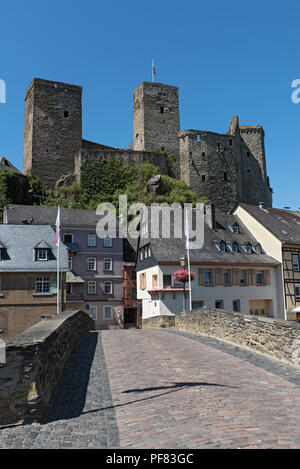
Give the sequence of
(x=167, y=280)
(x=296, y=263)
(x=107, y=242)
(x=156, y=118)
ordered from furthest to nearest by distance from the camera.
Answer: (x=156, y=118), (x=107, y=242), (x=296, y=263), (x=167, y=280)

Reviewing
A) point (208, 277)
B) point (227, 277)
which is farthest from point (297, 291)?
point (208, 277)

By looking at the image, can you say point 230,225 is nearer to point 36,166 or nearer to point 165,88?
point 36,166

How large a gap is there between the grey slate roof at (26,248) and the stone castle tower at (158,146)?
2694 centimetres

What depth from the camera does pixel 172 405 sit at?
7.00 meters

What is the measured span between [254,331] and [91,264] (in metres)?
30.5

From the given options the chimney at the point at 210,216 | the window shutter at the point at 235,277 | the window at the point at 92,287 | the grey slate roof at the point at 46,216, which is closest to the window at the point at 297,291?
the window shutter at the point at 235,277

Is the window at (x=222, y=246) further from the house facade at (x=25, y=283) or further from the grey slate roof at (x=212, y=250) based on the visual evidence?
the house facade at (x=25, y=283)

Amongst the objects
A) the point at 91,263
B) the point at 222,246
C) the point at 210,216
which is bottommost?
the point at 91,263

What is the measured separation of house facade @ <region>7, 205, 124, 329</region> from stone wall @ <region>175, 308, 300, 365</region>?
2308 centimetres

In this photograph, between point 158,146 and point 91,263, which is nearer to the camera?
point 91,263

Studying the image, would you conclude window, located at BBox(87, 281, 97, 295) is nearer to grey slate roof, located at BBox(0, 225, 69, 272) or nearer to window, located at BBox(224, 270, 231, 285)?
grey slate roof, located at BBox(0, 225, 69, 272)

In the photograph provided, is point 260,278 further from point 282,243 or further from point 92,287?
point 92,287

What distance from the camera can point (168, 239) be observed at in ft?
118

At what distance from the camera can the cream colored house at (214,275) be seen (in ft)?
109
